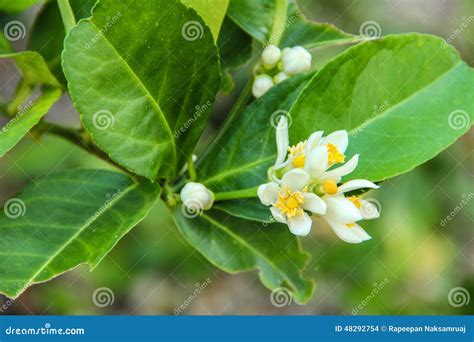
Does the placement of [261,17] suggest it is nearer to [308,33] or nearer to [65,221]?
[308,33]

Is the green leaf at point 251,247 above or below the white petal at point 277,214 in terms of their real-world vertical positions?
below

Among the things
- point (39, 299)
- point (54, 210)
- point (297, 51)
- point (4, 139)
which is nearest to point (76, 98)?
point (4, 139)

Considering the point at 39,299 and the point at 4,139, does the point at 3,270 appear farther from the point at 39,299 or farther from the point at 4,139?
the point at 39,299

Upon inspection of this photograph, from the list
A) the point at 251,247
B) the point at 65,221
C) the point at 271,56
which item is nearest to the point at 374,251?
the point at 251,247

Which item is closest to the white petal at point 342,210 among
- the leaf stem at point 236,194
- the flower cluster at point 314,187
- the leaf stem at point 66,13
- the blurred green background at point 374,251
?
the flower cluster at point 314,187

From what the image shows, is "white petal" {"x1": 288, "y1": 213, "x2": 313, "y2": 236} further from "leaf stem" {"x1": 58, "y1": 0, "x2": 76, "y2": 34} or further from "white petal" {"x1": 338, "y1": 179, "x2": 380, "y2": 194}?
"leaf stem" {"x1": 58, "y1": 0, "x2": 76, "y2": 34}

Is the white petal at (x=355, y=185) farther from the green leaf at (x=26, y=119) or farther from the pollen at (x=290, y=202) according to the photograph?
the green leaf at (x=26, y=119)

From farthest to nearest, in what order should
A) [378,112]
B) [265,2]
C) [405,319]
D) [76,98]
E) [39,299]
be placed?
[39,299] < [405,319] < [265,2] < [378,112] < [76,98]
